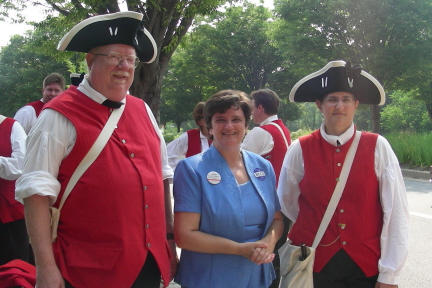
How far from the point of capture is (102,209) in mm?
2053

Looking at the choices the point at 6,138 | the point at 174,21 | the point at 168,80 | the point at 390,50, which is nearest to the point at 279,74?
the point at 168,80

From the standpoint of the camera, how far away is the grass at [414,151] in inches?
518

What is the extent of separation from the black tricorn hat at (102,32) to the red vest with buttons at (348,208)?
4.57ft

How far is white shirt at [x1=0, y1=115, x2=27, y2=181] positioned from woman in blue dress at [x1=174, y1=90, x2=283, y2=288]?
1627 millimetres

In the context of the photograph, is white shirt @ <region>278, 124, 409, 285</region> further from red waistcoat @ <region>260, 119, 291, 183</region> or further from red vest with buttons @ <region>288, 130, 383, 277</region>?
red waistcoat @ <region>260, 119, 291, 183</region>

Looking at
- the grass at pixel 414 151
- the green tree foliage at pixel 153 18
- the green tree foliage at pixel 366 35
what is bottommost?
the grass at pixel 414 151

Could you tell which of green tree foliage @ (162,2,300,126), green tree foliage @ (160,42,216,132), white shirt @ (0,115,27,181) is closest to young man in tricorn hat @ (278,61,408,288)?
white shirt @ (0,115,27,181)

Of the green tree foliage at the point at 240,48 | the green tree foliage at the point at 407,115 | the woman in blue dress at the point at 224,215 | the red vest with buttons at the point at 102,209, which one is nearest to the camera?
the red vest with buttons at the point at 102,209

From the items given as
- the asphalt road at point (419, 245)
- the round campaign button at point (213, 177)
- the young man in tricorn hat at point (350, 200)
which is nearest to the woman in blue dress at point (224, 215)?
the round campaign button at point (213, 177)

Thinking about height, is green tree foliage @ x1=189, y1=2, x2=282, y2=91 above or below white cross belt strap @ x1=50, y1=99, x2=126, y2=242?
above

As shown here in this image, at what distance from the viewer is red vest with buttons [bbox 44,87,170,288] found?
2033mm

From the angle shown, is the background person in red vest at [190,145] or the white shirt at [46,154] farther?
the background person in red vest at [190,145]

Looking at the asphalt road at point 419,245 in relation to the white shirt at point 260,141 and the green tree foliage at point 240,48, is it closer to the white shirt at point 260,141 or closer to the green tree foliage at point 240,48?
the white shirt at point 260,141

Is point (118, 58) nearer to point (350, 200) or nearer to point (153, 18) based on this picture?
point (350, 200)
